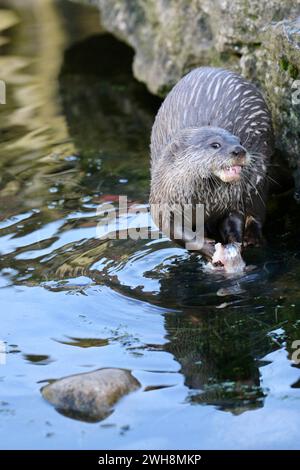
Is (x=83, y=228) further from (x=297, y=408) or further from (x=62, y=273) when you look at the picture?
(x=297, y=408)

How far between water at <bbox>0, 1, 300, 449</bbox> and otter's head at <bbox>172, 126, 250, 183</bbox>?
55 centimetres

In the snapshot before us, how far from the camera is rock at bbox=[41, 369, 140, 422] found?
3.88 meters

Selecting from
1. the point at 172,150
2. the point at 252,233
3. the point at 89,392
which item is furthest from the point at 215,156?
the point at 89,392

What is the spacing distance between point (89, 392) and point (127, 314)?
847 millimetres

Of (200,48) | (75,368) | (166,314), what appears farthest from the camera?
(200,48)

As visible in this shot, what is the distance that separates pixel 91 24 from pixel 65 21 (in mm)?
406

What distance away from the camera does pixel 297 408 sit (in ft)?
12.5

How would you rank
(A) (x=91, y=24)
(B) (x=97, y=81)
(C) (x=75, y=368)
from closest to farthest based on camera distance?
(C) (x=75, y=368) → (B) (x=97, y=81) → (A) (x=91, y=24)

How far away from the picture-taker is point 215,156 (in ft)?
16.2

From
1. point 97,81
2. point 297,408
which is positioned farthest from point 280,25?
point 97,81

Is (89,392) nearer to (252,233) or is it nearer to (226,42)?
(252,233)
